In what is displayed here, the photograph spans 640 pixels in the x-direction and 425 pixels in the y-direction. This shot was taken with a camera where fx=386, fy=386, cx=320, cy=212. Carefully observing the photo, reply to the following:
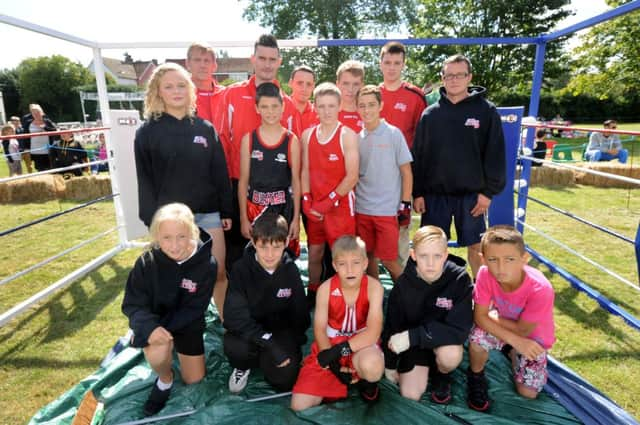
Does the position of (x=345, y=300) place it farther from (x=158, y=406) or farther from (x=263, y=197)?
(x=158, y=406)

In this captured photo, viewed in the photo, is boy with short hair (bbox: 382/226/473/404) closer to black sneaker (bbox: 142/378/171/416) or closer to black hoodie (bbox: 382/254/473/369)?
black hoodie (bbox: 382/254/473/369)

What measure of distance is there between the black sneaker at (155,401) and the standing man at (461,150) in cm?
234

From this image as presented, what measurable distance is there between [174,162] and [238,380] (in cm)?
147

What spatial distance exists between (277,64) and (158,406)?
8.65 ft

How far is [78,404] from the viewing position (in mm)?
2312

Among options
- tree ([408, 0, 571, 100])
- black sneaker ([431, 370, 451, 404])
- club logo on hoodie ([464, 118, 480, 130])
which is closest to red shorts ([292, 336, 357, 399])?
black sneaker ([431, 370, 451, 404])

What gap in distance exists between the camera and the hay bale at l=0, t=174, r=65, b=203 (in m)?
8.79

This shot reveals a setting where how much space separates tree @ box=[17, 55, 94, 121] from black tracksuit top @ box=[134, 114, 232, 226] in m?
50.8

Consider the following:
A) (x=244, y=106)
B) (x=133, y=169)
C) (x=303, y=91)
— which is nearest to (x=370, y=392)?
(x=244, y=106)

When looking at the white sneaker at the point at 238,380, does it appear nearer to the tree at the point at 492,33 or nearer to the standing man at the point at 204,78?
the standing man at the point at 204,78

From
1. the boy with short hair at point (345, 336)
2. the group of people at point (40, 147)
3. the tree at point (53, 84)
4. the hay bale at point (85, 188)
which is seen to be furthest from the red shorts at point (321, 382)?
the tree at point (53, 84)

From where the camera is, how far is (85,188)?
895 cm

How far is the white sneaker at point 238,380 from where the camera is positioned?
238 cm

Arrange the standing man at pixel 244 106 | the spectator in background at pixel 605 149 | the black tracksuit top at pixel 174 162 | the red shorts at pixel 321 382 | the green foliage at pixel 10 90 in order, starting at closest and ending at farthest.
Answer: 1. the red shorts at pixel 321 382
2. the black tracksuit top at pixel 174 162
3. the standing man at pixel 244 106
4. the spectator in background at pixel 605 149
5. the green foliage at pixel 10 90
